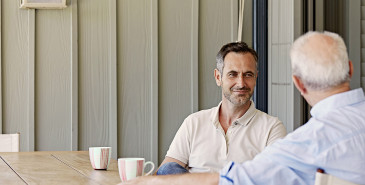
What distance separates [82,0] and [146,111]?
74cm

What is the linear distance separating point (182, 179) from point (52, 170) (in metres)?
0.78

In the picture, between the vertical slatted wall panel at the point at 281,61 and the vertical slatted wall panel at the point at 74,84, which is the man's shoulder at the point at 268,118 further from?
Result: the vertical slatted wall panel at the point at 74,84

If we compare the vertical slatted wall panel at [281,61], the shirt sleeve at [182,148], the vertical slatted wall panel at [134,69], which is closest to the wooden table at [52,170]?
the shirt sleeve at [182,148]

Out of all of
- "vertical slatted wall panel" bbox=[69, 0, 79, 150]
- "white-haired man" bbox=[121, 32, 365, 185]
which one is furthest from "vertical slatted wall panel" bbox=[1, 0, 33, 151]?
"white-haired man" bbox=[121, 32, 365, 185]

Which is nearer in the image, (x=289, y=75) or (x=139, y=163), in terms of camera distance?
(x=139, y=163)

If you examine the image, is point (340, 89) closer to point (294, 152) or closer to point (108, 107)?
point (294, 152)

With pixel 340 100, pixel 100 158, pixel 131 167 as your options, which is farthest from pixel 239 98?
pixel 340 100

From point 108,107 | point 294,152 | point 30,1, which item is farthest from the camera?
point 108,107

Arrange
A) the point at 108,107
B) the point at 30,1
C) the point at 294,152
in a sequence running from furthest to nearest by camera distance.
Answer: the point at 108,107 → the point at 30,1 → the point at 294,152

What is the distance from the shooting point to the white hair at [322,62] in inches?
54.6

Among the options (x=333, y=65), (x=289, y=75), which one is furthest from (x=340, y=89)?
(x=289, y=75)

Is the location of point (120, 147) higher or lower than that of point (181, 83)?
lower

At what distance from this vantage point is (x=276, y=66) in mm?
3613

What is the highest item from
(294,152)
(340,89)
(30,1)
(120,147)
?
(30,1)
